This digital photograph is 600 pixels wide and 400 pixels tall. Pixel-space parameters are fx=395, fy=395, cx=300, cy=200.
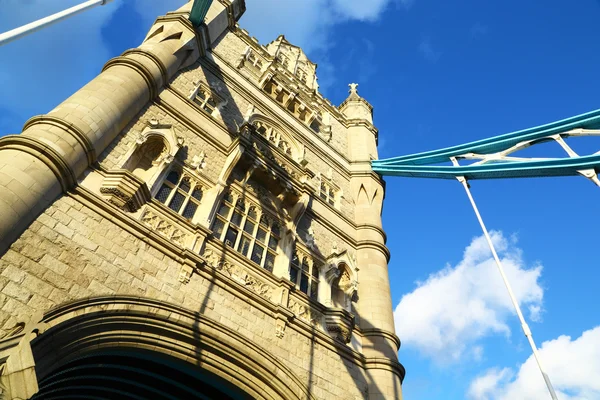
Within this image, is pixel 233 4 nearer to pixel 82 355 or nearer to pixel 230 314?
pixel 230 314

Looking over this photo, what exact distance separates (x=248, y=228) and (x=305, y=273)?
6.02 feet

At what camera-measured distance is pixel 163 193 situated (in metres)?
8.25

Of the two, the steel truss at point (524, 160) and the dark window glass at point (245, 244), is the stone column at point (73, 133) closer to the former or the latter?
the dark window glass at point (245, 244)

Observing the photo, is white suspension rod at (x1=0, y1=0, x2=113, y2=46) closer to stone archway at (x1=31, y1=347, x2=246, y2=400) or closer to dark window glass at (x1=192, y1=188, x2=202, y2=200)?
dark window glass at (x1=192, y1=188, x2=202, y2=200)

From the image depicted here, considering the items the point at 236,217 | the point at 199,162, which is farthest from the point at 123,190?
the point at 236,217

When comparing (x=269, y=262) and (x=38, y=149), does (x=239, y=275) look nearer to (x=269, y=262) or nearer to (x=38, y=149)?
(x=269, y=262)

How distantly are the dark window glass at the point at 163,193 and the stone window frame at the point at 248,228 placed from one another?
3.63ft

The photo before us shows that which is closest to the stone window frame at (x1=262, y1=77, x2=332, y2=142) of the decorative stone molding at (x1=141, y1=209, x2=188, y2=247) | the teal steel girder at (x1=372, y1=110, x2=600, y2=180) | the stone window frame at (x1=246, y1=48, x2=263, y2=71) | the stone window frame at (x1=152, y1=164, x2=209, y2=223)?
the stone window frame at (x1=246, y1=48, x2=263, y2=71)

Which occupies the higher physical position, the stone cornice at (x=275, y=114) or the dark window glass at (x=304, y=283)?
the stone cornice at (x=275, y=114)

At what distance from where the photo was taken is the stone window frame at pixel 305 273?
950 centimetres

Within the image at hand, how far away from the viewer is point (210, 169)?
953 centimetres

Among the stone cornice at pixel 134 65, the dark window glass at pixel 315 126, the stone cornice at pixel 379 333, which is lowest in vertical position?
the stone cornice at pixel 379 333

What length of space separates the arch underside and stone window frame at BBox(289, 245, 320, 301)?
246cm

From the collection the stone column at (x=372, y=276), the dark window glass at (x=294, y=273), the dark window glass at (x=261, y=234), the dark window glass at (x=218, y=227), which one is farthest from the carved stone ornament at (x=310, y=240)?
the dark window glass at (x=218, y=227)
